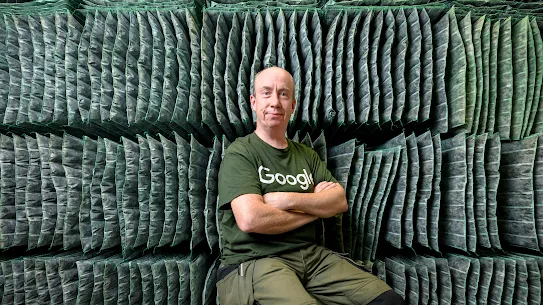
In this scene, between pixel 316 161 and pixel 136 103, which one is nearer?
pixel 316 161

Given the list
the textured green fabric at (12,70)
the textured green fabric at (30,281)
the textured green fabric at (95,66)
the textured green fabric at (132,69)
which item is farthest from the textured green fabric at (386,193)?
the textured green fabric at (12,70)

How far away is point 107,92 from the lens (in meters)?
1.51

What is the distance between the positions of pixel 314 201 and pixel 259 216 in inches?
10.9

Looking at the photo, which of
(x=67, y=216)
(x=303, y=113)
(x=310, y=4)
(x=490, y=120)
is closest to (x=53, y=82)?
(x=67, y=216)

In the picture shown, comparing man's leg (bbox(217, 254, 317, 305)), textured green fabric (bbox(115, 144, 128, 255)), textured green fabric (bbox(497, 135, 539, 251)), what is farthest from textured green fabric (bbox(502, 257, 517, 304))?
textured green fabric (bbox(115, 144, 128, 255))

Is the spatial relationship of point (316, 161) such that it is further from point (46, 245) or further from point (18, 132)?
point (18, 132)

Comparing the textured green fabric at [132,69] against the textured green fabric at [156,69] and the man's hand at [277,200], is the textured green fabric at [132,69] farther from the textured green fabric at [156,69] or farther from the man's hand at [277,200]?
the man's hand at [277,200]

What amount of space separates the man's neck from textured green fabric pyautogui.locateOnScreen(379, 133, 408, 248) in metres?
0.75

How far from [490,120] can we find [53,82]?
282 centimetres

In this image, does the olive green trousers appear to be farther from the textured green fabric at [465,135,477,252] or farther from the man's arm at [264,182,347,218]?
the textured green fabric at [465,135,477,252]

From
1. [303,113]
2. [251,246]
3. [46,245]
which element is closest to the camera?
[251,246]

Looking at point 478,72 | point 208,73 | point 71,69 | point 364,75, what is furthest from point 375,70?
point 71,69

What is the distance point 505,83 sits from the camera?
1600mm

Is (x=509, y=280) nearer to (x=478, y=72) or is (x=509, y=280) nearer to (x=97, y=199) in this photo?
(x=478, y=72)
